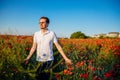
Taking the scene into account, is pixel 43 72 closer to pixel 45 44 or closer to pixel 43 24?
pixel 45 44

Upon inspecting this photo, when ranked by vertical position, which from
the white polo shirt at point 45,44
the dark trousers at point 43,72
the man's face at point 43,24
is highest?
→ the man's face at point 43,24

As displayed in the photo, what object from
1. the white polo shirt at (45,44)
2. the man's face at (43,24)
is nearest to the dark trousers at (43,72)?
the white polo shirt at (45,44)

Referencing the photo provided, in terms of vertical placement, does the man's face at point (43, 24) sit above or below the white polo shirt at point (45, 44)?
above

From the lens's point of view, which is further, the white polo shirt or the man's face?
the white polo shirt

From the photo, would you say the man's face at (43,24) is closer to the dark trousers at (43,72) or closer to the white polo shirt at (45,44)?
the white polo shirt at (45,44)

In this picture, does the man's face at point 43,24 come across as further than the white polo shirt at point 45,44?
No

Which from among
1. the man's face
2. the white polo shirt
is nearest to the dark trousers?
the white polo shirt

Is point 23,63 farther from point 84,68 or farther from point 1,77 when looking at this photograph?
point 84,68

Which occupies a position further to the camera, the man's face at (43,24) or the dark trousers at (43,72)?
the dark trousers at (43,72)

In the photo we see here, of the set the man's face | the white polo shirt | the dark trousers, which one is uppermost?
the man's face

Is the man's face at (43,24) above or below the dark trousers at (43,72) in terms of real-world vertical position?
above

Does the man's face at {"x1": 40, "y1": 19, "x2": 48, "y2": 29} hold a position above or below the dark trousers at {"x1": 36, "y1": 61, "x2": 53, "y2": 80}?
above

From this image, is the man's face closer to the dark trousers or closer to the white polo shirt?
the white polo shirt

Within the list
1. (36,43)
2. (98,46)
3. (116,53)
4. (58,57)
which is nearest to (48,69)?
(36,43)
